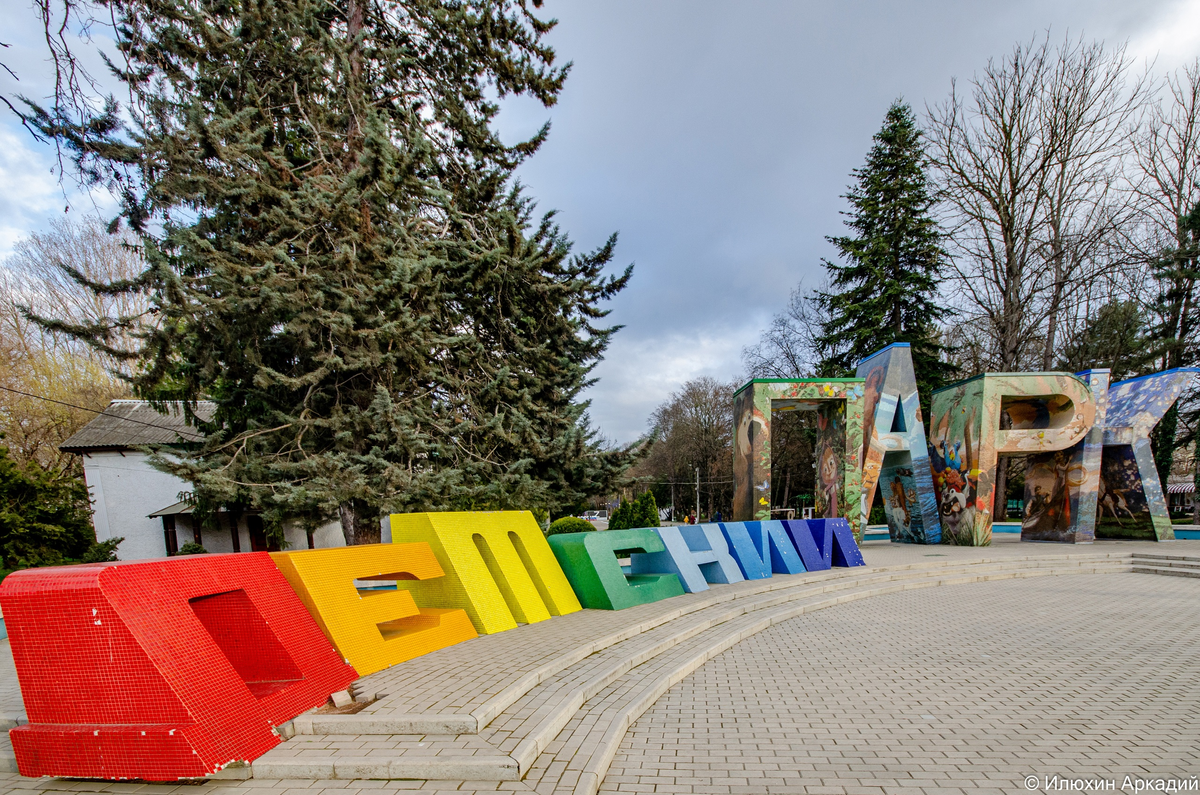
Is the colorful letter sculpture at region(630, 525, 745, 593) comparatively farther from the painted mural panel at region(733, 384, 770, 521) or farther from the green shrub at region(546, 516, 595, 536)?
the green shrub at region(546, 516, 595, 536)

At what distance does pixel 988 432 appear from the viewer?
1547 centimetres

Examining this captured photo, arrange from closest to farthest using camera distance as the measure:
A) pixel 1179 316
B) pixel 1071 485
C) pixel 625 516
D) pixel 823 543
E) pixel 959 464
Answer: pixel 823 543
pixel 959 464
pixel 1071 485
pixel 625 516
pixel 1179 316

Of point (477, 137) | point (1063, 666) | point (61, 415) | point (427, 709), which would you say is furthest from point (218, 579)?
point (61, 415)

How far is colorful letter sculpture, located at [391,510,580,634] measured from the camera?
6414 millimetres

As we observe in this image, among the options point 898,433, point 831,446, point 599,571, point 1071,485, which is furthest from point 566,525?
point 1071,485

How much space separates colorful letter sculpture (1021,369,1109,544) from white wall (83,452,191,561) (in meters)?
29.3

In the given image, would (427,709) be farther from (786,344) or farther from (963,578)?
(786,344)

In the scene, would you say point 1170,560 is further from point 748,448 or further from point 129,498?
point 129,498

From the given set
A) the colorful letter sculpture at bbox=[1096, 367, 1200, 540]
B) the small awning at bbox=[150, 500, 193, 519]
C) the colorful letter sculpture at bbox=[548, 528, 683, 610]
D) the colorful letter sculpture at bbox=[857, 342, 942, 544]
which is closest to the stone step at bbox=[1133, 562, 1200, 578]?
the colorful letter sculpture at bbox=[1096, 367, 1200, 540]

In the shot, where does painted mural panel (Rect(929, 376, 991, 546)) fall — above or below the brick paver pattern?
above

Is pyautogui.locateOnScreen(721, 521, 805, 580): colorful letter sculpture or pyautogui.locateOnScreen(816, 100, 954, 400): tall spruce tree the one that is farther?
pyautogui.locateOnScreen(816, 100, 954, 400): tall spruce tree

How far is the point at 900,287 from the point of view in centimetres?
2578

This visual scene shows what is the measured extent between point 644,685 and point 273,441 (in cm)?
897

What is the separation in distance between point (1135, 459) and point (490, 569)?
19.2 m
